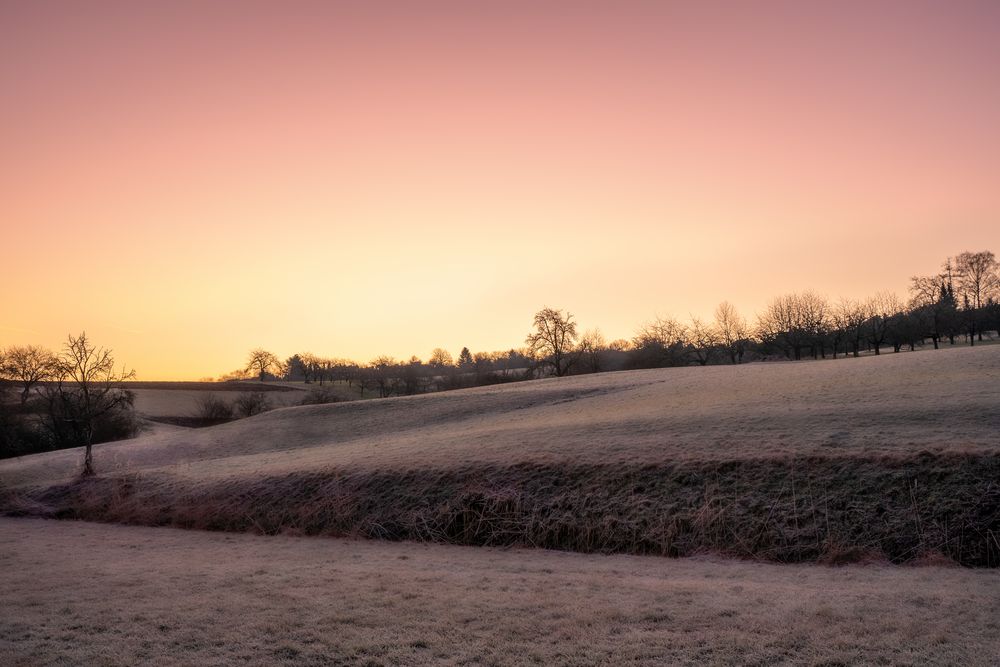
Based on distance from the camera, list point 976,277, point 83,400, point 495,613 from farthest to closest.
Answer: point 976,277
point 83,400
point 495,613

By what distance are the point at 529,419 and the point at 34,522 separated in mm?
23066

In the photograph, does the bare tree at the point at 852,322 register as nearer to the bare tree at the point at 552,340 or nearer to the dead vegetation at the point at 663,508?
the bare tree at the point at 552,340

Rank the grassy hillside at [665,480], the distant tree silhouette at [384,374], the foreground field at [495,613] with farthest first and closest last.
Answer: the distant tree silhouette at [384,374]
the grassy hillside at [665,480]
the foreground field at [495,613]

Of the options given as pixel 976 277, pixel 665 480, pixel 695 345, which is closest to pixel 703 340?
pixel 695 345

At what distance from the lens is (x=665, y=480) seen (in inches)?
724

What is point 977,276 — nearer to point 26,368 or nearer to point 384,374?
point 384,374

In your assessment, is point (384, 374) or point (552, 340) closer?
point (552, 340)

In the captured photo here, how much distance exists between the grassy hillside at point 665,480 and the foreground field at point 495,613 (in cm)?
180

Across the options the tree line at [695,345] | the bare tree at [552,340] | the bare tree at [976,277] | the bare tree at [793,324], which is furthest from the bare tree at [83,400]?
the bare tree at [976,277]

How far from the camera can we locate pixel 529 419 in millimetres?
34406

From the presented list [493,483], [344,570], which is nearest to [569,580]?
[344,570]

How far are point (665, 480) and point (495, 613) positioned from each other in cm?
963

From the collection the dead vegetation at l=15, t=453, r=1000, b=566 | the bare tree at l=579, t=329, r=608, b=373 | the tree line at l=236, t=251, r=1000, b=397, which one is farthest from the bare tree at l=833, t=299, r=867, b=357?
the dead vegetation at l=15, t=453, r=1000, b=566

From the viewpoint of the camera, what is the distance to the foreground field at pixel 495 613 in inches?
333
